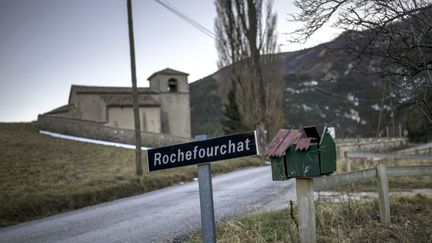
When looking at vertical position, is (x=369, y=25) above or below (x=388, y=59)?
above

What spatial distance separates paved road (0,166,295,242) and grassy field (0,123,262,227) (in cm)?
81

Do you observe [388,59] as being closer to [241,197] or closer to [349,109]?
[241,197]

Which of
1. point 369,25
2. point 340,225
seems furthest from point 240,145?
point 369,25

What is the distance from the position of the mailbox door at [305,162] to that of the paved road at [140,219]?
2936 mm

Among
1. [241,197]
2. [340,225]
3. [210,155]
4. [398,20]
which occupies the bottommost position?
[241,197]

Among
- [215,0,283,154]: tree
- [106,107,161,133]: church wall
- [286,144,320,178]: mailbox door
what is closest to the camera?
[286,144,320,178]: mailbox door

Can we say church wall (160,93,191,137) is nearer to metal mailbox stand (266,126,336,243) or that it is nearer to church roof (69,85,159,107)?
church roof (69,85,159,107)

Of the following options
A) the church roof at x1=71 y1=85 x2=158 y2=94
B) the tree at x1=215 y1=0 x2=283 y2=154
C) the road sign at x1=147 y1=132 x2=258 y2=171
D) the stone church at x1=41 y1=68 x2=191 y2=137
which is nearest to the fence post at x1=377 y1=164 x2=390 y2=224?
the road sign at x1=147 y1=132 x2=258 y2=171

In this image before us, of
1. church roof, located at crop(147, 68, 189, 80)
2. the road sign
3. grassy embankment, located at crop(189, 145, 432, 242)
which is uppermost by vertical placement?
church roof, located at crop(147, 68, 189, 80)

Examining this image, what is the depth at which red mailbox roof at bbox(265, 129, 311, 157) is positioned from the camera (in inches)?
125

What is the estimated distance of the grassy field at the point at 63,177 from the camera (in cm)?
973

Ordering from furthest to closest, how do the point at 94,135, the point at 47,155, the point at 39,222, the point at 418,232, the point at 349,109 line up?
the point at 349,109, the point at 94,135, the point at 47,155, the point at 39,222, the point at 418,232

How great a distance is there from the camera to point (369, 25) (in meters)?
5.12

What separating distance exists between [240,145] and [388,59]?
326 centimetres
